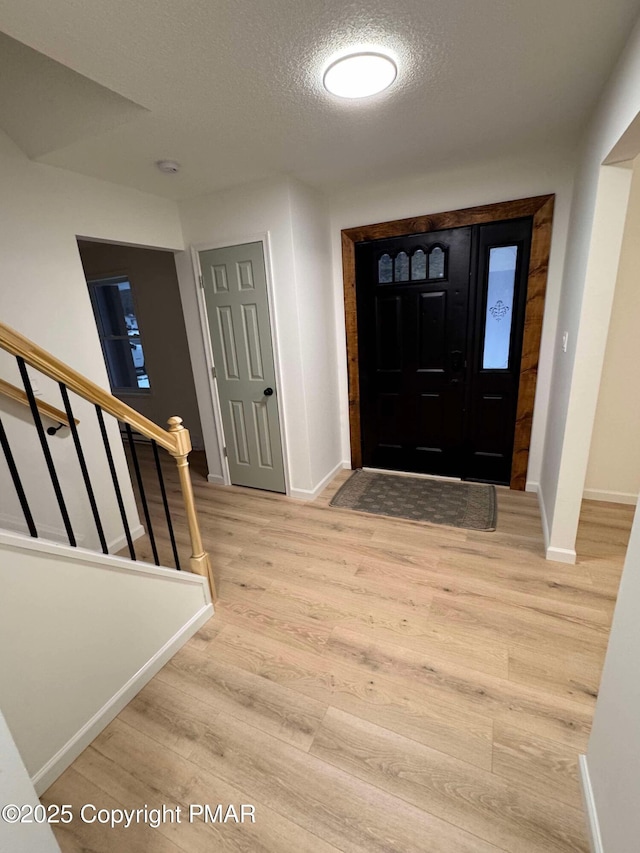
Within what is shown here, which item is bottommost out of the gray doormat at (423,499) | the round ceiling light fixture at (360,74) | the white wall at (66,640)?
the gray doormat at (423,499)

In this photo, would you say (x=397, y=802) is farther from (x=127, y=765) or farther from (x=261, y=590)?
(x=261, y=590)

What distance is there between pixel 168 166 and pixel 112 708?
2.86 m

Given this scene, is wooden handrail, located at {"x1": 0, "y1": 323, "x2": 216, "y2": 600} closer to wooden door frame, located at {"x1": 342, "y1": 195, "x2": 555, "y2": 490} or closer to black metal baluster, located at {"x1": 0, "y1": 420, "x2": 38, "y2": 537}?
black metal baluster, located at {"x1": 0, "y1": 420, "x2": 38, "y2": 537}

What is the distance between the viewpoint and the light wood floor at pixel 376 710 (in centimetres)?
115

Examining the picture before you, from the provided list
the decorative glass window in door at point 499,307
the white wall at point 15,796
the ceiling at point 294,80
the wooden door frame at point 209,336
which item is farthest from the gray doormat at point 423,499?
the ceiling at point 294,80

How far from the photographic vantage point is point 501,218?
269 centimetres

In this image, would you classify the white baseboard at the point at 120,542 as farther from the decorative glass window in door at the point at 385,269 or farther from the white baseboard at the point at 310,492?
the decorative glass window in door at the point at 385,269

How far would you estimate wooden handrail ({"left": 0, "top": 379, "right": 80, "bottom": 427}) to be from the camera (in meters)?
1.84

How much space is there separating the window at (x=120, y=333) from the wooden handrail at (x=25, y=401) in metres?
2.94

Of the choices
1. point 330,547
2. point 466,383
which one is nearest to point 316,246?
point 466,383

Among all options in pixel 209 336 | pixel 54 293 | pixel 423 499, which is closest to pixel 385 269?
pixel 209 336

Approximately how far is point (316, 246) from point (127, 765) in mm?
3251

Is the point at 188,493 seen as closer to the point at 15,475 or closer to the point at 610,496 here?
the point at 15,475

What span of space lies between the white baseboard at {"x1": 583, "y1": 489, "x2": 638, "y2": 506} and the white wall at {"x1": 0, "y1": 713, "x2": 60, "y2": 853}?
137 inches
